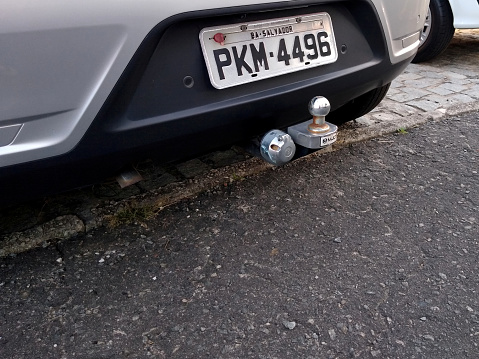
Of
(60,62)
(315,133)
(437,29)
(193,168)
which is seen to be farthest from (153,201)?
(437,29)

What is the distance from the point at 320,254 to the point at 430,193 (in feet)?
2.35

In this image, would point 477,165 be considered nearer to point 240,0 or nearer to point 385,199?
point 385,199

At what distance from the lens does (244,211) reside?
2061 millimetres

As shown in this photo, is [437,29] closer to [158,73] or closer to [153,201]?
[153,201]

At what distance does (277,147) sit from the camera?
1.82 meters

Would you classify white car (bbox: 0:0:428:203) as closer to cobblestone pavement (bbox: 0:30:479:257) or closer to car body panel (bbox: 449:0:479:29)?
cobblestone pavement (bbox: 0:30:479:257)

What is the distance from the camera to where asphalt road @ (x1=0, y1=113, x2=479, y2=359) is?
143 cm

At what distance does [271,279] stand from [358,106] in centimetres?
124

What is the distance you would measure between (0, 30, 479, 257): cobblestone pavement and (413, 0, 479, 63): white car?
764 millimetres

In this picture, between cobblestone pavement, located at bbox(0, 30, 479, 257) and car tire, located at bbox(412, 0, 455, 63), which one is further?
car tire, located at bbox(412, 0, 455, 63)

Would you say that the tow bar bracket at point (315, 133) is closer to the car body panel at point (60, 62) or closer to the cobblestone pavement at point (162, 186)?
the cobblestone pavement at point (162, 186)

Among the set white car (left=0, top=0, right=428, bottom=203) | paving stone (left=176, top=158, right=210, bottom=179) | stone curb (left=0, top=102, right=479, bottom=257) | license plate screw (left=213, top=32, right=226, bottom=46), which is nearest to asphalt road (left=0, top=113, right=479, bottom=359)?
stone curb (left=0, top=102, right=479, bottom=257)

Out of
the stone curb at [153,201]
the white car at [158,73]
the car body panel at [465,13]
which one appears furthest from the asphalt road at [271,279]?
the car body panel at [465,13]

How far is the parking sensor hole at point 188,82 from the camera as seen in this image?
1.56 m
